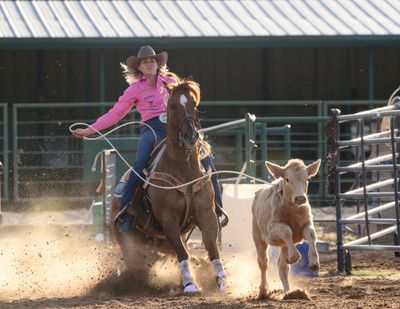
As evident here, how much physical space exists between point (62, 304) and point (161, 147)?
1.69m

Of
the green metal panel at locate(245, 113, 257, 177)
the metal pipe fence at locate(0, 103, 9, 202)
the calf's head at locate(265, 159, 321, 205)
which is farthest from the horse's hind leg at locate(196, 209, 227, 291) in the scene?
the metal pipe fence at locate(0, 103, 9, 202)

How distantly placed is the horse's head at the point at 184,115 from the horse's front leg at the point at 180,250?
2.25 ft

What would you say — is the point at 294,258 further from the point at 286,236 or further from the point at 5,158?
the point at 5,158

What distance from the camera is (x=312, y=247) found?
8930mm

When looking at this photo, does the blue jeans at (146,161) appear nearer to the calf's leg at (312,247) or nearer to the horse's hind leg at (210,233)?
the horse's hind leg at (210,233)

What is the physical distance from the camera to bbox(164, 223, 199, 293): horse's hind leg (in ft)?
32.0

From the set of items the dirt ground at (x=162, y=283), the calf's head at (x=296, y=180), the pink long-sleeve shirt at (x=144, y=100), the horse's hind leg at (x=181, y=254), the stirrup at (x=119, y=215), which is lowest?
the dirt ground at (x=162, y=283)

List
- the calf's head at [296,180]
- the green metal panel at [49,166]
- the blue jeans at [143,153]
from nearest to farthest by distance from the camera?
the calf's head at [296,180] < the blue jeans at [143,153] < the green metal panel at [49,166]

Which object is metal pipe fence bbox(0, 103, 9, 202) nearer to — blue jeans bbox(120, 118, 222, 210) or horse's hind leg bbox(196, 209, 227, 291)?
blue jeans bbox(120, 118, 222, 210)

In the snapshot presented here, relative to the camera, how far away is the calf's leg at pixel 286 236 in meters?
8.88

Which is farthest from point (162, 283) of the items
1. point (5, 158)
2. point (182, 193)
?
point (5, 158)

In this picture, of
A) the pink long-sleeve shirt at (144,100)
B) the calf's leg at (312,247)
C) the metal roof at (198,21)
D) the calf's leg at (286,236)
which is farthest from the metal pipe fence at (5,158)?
the calf's leg at (312,247)

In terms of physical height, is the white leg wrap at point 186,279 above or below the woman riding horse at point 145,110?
below

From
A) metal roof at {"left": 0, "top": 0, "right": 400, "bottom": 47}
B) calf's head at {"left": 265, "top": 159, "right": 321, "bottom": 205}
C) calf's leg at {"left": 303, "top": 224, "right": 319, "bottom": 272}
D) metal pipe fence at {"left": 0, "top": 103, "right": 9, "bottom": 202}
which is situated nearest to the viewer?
calf's leg at {"left": 303, "top": 224, "right": 319, "bottom": 272}
